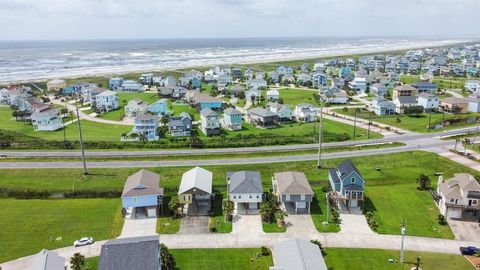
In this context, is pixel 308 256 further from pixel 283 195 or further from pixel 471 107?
pixel 471 107

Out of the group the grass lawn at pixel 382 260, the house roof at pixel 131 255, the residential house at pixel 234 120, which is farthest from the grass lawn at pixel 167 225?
the residential house at pixel 234 120

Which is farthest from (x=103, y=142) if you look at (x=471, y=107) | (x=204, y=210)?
(x=471, y=107)

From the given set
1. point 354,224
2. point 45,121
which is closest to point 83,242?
point 354,224

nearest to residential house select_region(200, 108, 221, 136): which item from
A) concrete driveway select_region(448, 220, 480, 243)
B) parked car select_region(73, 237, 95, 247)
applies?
parked car select_region(73, 237, 95, 247)

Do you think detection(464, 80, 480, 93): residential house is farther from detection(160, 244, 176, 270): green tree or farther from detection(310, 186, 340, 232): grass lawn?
detection(160, 244, 176, 270): green tree

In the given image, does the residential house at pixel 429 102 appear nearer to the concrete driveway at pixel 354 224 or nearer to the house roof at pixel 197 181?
the concrete driveway at pixel 354 224

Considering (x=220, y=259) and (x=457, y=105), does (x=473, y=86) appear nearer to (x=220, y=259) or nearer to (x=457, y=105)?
(x=457, y=105)
